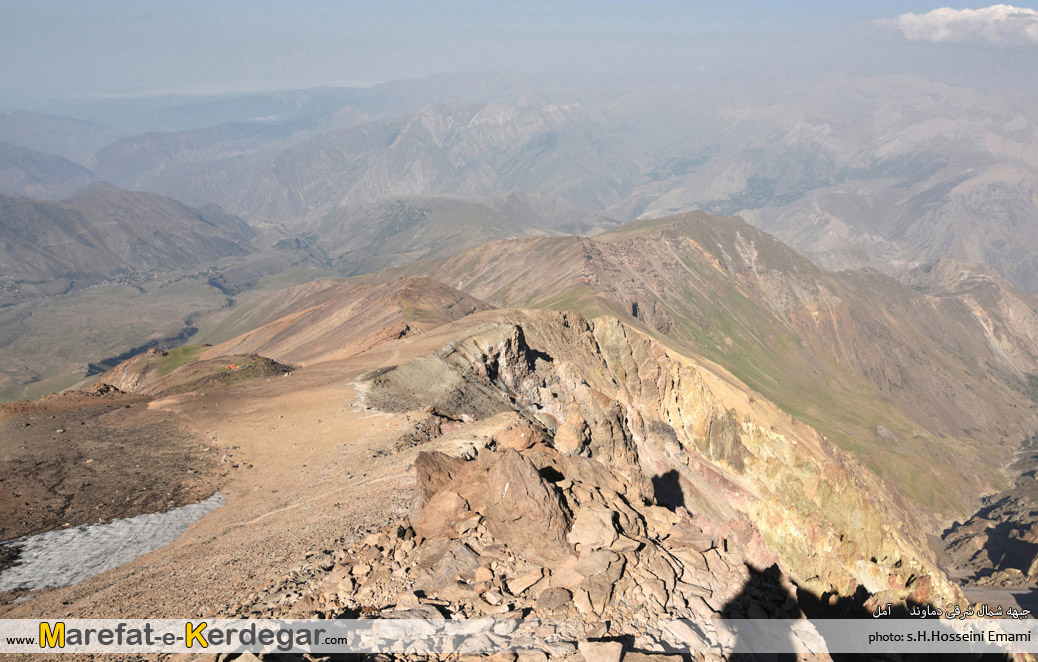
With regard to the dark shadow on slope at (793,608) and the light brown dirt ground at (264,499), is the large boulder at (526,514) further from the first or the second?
the light brown dirt ground at (264,499)

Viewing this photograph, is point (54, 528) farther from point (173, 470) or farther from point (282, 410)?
point (282, 410)

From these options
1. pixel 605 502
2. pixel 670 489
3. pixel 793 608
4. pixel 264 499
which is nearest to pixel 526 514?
pixel 605 502

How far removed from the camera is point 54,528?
22344 mm

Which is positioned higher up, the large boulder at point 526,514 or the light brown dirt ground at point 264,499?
the large boulder at point 526,514

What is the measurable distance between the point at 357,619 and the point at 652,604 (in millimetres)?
7559

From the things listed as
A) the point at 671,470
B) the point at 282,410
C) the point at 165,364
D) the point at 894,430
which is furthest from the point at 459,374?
the point at 894,430

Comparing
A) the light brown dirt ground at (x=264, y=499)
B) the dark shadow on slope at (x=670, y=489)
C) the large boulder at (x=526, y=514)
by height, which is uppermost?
the large boulder at (x=526, y=514)

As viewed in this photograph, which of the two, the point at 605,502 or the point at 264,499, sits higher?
the point at 605,502

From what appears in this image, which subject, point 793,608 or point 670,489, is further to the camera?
point 670,489

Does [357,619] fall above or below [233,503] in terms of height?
above

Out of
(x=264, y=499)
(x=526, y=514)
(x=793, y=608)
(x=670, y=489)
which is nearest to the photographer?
(x=526, y=514)

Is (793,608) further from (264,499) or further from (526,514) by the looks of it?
(264,499)

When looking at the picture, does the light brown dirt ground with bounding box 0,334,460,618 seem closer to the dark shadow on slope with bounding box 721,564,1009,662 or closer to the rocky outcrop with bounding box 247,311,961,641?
the rocky outcrop with bounding box 247,311,961,641

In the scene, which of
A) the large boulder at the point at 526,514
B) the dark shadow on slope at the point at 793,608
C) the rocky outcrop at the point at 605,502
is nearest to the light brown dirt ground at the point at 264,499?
the rocky outcrop at the point at 605,502
